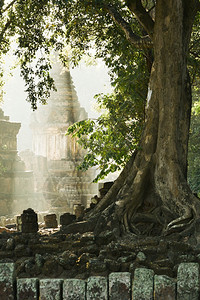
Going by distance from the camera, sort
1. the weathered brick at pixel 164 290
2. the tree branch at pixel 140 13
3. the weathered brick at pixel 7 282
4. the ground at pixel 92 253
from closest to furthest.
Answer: the weathered brick at pixel 164 290, the weathered brick at pixel 7 282, the ground at pixel 92 253, the tree branch at pixel 140 13

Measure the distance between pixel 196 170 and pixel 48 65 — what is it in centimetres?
913

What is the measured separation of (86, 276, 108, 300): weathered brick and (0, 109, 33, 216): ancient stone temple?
22268 mm

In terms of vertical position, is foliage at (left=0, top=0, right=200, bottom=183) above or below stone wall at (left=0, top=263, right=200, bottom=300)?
above

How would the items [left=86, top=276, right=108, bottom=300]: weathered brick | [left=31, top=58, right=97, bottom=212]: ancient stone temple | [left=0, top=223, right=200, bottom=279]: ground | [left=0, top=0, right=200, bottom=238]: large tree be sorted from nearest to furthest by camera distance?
[left=86, top=276, right=108, bottom=300]: weathered brick, [left=0, top=223, right=200, bottom=279]: ground, [left=0, top=0, right=200, bottom=238]: large tree, [left=31, top=58, right=97, bottom=212]: ancient stone temple

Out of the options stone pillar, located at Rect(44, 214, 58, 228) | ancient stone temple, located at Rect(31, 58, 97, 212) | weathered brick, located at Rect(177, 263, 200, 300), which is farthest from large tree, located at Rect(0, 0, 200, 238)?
ancient stone temple, located at Rect(31, 58, 97, 212)

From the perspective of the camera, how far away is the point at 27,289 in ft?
15.6

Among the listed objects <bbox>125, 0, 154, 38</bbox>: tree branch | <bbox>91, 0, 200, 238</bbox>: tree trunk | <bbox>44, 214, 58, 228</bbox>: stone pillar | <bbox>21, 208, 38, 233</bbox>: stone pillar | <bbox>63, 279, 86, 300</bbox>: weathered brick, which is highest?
<bbox>125, 0, 154, 38</bbox>: tree branch

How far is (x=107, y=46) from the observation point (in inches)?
449

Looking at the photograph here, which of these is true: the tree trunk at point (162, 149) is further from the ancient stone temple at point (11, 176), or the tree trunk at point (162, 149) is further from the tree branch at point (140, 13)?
the ancient stone temple at point (11, 176)

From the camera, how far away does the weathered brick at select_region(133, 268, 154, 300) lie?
15.0 ft

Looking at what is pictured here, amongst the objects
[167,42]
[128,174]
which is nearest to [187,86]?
[167,42]

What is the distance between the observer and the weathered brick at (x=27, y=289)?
4734 mm

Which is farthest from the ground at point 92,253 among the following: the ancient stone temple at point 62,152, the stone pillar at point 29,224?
the ancient stone temple at point 62,152

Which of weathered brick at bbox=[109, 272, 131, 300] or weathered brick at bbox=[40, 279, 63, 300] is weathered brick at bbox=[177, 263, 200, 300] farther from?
weathered brick at bbox=[40, 279, 63, 300]
